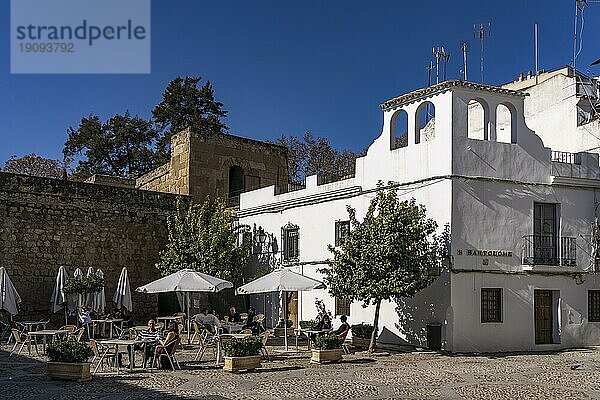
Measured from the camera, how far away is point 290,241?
2577 cm

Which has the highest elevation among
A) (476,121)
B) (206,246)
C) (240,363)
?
(476,121)

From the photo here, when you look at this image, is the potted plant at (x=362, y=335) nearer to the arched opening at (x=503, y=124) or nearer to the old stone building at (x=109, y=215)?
the arched opening at (x=503, y=124)

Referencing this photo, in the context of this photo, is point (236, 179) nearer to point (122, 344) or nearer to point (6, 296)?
point (6, 296)

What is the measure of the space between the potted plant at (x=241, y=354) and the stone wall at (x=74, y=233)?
10924mm

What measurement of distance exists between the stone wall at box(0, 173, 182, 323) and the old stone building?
3 cm

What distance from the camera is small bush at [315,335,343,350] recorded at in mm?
17344

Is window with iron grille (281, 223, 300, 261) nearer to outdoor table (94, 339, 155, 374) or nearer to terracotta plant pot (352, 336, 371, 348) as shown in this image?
terracotta plant pot (352, 336, 371, 348)

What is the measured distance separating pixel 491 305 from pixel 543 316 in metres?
1.95

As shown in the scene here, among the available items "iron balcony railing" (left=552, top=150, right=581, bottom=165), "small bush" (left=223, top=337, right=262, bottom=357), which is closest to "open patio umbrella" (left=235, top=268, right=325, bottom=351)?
"small bush" (left=223, top=337, right=262, bottom=357)

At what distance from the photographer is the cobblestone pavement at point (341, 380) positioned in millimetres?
12969

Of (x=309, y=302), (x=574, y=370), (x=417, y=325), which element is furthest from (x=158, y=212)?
(x=574, y=370)

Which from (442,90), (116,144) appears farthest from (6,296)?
(116,144)

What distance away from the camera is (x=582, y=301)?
849 inches

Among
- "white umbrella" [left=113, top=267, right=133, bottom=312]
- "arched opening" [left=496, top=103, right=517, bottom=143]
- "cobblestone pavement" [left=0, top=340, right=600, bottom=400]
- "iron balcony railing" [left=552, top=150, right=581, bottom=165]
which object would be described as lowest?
"cobblestone pavement" [left=0, top=340, right=600, bottom=400]
